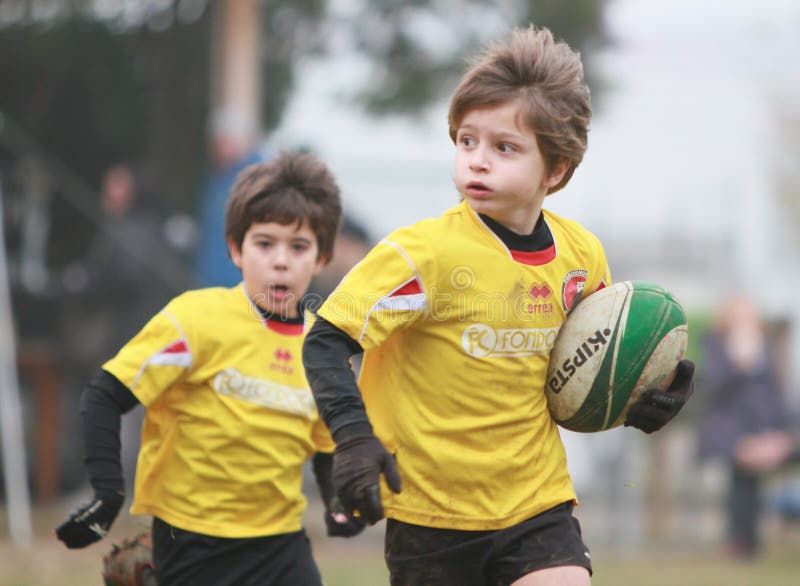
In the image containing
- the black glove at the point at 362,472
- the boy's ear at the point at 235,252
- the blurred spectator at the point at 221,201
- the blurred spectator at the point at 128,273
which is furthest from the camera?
the blurred spectator at the point at 128,273

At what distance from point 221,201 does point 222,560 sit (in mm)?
4395

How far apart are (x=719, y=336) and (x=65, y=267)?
4.55m

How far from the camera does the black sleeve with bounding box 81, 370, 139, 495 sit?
3311 mm

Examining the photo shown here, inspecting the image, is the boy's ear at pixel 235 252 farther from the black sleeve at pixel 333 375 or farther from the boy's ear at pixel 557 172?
the boy's ear at pixel 557 172

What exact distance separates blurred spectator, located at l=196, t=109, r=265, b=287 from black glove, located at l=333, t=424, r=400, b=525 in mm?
4519

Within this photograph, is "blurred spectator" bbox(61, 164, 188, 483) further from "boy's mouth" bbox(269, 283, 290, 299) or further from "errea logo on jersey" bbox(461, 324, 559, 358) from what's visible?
"errea logo on jersey" bbox(461, 324, 559, 358)

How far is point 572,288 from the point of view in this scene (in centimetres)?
319

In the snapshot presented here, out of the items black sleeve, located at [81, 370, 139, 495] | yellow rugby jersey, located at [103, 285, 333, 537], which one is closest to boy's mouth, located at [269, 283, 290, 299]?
yellow rugby jersey, located at [103, 285, 333, 537]

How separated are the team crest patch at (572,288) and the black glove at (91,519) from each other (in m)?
1.28

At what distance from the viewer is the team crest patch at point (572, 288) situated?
124 inches

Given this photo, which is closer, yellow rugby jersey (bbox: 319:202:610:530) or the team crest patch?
yellow rugby jersey (bbox: 319:202:610:530)

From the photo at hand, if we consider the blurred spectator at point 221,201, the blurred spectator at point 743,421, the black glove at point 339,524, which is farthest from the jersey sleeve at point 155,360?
the blurred spectator at point 743,421

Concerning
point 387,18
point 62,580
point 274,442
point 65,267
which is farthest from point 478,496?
point 387,18

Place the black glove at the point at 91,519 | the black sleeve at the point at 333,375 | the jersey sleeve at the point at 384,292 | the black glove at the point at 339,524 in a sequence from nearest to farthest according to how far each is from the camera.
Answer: the black sleeve at the point at 333,375 < the jersey sleeve at the point at 384,292 < the black glove at the point at 91,519 < the black glove at the point at 339,524
